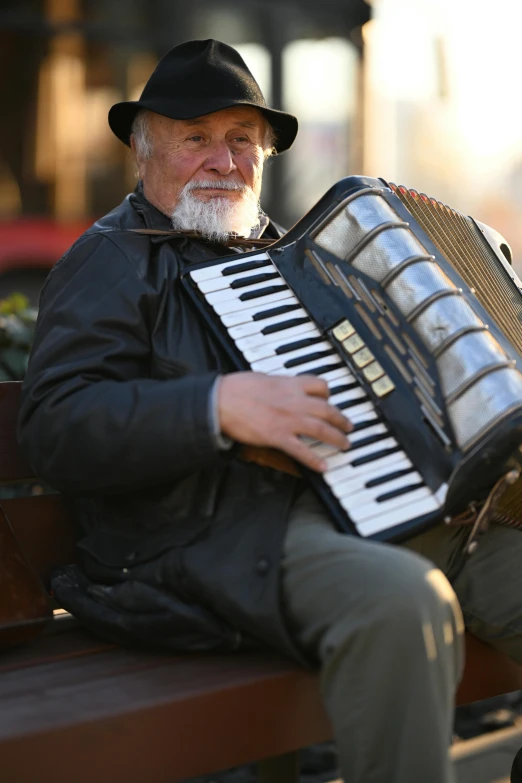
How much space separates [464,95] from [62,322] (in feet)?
19.4

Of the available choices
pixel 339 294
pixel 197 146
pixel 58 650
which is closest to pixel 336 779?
pixel 58 650

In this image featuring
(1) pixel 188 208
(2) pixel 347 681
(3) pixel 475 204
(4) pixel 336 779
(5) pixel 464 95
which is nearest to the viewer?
(2) pixel 347 681

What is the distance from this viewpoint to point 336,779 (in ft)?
9.59

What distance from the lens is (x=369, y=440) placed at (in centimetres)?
200

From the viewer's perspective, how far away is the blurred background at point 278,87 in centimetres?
656

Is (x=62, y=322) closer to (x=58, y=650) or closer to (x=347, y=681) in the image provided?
(x=58, y=650)

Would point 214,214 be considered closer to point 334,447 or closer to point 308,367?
point 308,367

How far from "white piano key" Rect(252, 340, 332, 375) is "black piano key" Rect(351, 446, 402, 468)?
0.23m

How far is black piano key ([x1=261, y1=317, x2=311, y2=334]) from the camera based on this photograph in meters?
2.12

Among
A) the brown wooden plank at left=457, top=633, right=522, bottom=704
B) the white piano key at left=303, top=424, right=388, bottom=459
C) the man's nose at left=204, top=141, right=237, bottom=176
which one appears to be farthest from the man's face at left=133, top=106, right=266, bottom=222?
the brown wooden plank at left=457, top=633, right=522, bottom=704

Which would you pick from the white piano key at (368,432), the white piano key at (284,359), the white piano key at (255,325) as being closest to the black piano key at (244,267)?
the white piano key at (255,325)

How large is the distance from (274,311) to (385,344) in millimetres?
241

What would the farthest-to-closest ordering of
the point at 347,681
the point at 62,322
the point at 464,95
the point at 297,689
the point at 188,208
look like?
the point at 464,95
the point at 188,208
the point at 62,322
the point at 297,689
the point at 347,681

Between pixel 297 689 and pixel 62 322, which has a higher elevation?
pixel 62 322
